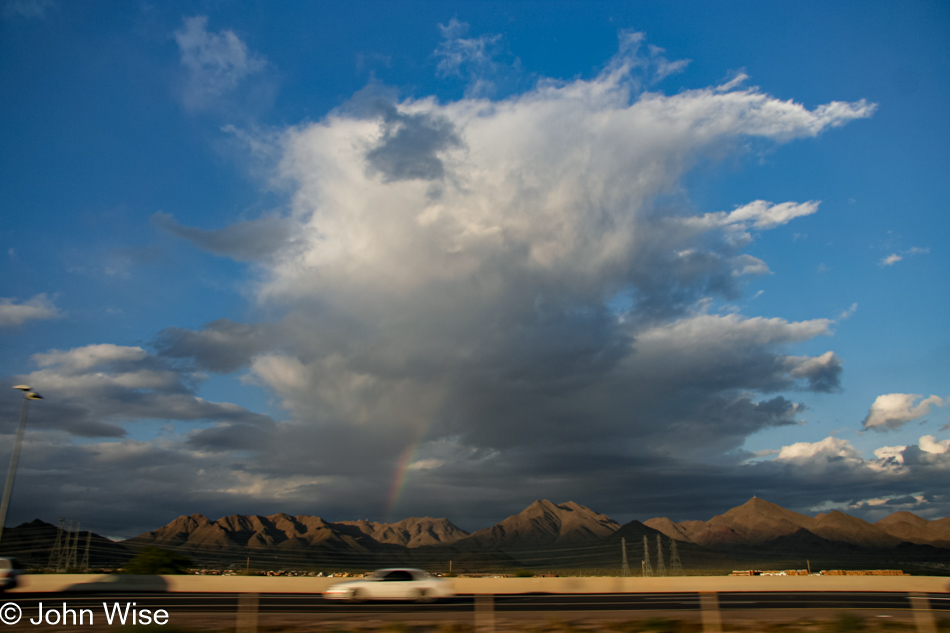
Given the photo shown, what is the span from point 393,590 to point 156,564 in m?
27.8

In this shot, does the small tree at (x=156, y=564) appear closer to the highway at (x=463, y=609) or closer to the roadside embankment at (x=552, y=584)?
the roadside embankment at (x=552, y=584)

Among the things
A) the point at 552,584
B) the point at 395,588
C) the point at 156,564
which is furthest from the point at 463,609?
the point at 156,564

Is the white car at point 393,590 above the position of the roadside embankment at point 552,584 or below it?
above

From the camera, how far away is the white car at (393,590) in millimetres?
32062

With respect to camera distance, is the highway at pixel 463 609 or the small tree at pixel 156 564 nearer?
the highway at pixel 463 609

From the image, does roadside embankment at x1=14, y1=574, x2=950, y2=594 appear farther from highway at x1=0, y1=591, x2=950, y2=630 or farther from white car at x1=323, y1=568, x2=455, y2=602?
white car at x1=323, y1=568, x2=455, y2=602

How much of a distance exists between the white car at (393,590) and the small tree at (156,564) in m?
23.7

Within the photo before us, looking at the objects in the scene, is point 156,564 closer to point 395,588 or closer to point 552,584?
point 395,588

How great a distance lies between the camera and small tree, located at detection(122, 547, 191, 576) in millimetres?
48938

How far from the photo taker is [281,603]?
33.1m

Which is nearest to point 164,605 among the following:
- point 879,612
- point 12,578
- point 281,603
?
point 281,603

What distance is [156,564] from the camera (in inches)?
1954

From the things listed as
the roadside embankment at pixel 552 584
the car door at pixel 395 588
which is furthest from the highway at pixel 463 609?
the roadside embankment at pixel 552 584

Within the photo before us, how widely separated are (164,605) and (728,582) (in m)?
38.0
